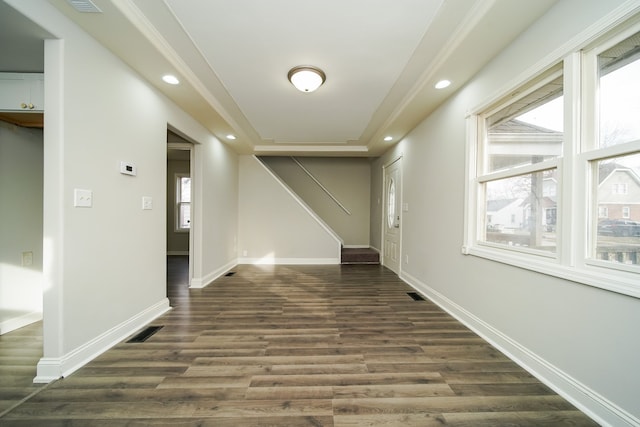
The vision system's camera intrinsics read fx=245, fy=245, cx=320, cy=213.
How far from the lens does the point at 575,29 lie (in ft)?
4.80

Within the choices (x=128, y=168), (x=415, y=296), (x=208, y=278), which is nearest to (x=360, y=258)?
(x=415, y=296)

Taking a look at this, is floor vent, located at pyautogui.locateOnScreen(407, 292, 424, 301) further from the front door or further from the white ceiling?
the white ceiling

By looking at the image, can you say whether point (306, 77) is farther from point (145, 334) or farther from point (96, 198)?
point (145, 334)

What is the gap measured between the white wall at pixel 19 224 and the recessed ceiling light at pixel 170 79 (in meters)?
1.31

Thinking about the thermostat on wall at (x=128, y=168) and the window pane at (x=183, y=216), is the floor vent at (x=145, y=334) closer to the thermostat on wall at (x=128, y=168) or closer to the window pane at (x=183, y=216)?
the thermostat on wall at (x=128, y=168)

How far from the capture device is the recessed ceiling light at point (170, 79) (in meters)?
2.37

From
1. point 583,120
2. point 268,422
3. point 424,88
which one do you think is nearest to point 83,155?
point 268,422

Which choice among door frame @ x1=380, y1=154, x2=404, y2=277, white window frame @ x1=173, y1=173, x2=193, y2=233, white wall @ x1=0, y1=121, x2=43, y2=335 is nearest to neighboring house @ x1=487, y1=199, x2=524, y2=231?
door frame @ x1=380, y1=154, x2=404, y2=277

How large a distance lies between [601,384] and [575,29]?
6.65 feet

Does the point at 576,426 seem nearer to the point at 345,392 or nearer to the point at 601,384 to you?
the point at 601,384

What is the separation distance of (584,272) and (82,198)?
3.29 m

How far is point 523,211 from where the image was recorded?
196cm

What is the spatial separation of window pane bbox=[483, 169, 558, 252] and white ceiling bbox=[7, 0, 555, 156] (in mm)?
1107

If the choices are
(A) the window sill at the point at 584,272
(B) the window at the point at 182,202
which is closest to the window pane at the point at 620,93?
(A) the window sill at the point at 584,272
